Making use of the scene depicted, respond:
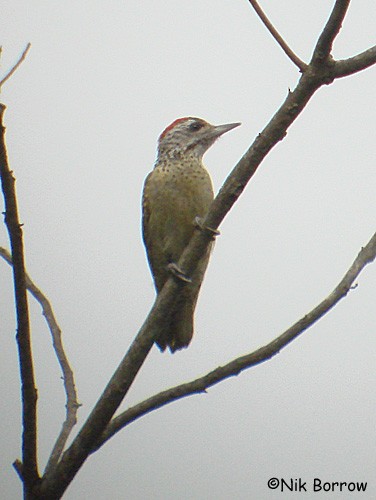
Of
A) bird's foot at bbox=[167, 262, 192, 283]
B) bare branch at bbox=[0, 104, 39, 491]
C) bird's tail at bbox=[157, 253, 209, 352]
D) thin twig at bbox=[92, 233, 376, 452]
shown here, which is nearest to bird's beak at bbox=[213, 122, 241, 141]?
bird's tail at bbox=[157, 253, 209, 352]

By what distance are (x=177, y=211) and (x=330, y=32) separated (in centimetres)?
288

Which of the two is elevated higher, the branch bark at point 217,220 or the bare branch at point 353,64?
the bare branch at point 353,64

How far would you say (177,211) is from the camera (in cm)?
607

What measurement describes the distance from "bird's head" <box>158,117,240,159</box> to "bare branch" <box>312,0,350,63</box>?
304 centimetres

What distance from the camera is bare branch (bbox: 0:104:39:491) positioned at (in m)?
3.27

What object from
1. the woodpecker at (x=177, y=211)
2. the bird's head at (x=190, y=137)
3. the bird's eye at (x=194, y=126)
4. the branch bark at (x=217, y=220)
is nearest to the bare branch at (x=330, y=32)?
A: the branch bark at (x=217, y=220)

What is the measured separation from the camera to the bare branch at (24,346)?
327cm

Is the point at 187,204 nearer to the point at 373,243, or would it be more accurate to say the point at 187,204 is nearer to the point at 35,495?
the point at 373,243

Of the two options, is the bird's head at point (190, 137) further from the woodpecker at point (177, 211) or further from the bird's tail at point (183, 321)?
the bird's tail at point (183, 321)

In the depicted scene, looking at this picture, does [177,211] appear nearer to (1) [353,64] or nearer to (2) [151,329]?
(2) [151,329]

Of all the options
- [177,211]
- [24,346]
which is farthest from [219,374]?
[177,211]

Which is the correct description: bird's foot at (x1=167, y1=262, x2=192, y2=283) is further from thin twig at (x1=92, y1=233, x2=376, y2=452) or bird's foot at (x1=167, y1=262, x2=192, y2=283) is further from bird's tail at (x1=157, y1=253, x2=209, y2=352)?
bird's tail at (x1=157, y1=253, x2=209, y2=352)

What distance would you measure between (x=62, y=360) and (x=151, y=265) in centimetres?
217

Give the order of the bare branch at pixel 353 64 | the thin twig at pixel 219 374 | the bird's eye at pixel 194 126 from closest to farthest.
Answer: the bare branch at pixel 353 64 < the thin twig at pixel 219 374 < the bird's eye at pixel 194 126
